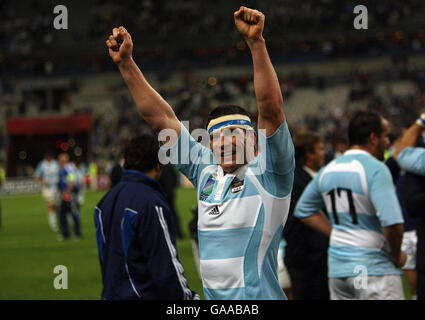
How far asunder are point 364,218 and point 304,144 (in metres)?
1.61

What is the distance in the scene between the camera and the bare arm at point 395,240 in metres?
4.07

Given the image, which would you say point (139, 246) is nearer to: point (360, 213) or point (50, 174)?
point (360, 213)

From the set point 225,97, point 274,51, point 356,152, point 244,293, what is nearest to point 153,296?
point 244,293

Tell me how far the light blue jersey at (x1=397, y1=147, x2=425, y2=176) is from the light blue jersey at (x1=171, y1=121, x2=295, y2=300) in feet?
7.96

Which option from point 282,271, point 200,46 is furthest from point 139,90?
point 200,46

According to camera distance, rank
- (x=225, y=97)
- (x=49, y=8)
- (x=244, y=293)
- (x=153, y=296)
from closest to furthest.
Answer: (x=244, y=293), (x=153, y=296), (x=225, y=97), (x=49, y=8)

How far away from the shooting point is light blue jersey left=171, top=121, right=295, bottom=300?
8.89ft

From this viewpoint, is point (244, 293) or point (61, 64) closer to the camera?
point (244, 293)

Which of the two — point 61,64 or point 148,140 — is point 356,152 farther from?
point 61,64

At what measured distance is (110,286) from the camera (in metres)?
3.67

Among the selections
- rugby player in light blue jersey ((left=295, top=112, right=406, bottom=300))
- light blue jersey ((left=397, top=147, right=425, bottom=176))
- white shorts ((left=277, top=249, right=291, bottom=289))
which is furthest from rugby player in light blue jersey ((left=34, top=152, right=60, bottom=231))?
rugby player in light blue jersey ((left=295, top=112, right=406, bottom=300))

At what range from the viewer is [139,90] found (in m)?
3.09

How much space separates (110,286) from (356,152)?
1988mm

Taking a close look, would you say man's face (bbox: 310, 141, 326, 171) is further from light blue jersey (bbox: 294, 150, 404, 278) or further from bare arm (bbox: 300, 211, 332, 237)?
light blue jersey (bbox: 294, 150, 404, 278)
